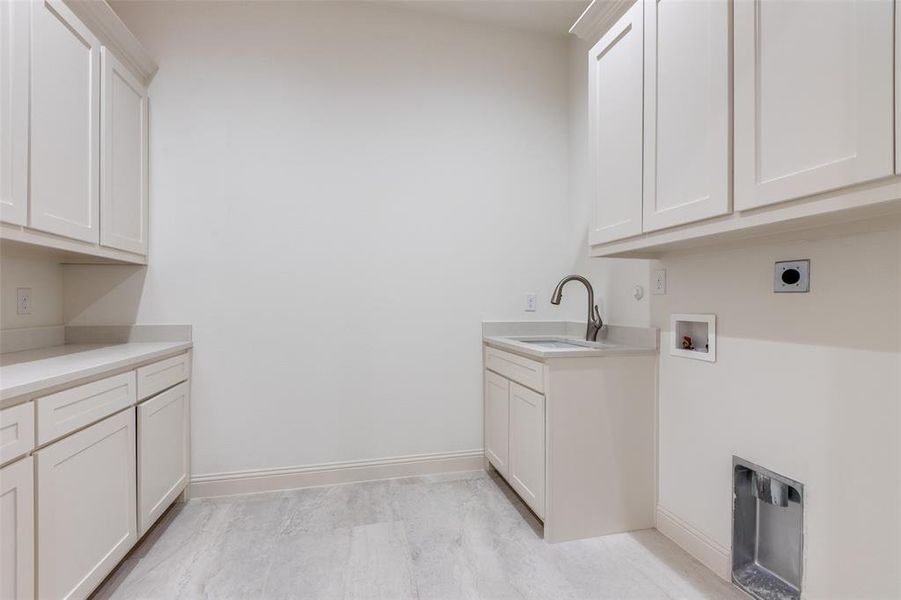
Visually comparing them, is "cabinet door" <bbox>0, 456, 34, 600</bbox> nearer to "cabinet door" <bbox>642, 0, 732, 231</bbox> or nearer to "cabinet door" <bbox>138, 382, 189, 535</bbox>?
"cabinet door" <bbox>138, 382, 189, 535</bbox>

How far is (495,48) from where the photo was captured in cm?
264

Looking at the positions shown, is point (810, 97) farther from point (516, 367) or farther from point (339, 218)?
point (339, 218)

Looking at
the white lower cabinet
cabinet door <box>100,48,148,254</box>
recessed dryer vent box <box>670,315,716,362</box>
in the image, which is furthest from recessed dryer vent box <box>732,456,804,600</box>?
cabinet door <box>100,48,148,254</box>

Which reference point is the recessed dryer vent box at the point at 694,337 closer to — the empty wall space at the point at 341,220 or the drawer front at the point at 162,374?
the empty wall space at the point at 341,220

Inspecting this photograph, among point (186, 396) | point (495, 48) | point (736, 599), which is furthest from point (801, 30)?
point (186, 396)

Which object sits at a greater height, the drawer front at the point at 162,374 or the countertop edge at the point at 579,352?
the countertop edge at the point at 579,352

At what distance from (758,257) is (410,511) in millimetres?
1898

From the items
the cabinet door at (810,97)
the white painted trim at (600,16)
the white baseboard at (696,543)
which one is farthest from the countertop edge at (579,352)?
the white painted trim at (600,16)

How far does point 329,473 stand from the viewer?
2.38 meters

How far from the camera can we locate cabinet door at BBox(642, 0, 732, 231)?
1.25 m

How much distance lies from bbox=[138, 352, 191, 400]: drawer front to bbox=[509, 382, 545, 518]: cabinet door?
1.67m

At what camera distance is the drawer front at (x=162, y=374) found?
1.71 metres

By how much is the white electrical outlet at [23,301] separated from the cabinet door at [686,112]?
266 centimetres

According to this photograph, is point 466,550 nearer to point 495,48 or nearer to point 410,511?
point 410,511
